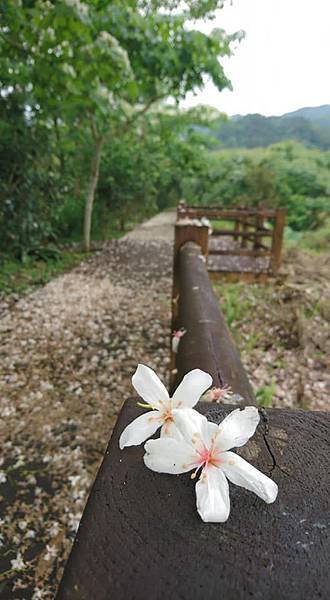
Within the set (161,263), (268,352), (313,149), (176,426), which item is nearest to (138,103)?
(161,263)

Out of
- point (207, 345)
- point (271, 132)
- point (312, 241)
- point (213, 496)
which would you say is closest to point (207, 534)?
point (213, 496)

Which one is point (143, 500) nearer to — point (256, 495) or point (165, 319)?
point (256, 495)

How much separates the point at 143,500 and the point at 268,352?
10.3 ft

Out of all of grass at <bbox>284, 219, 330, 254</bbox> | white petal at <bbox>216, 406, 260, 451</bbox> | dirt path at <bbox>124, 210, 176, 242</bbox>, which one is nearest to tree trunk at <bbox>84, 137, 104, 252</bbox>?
dirt path at <bbox>124, 210, 176, 242</bbox>

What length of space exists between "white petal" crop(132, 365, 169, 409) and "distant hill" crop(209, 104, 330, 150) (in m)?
10.0

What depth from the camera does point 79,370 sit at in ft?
10.7

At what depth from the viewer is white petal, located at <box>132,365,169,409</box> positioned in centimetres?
57

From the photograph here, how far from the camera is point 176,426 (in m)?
0.51

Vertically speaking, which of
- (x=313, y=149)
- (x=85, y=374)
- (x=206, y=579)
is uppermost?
(x=313, y=149)

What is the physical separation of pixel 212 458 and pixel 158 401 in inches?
4.8

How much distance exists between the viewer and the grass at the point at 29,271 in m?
5.29

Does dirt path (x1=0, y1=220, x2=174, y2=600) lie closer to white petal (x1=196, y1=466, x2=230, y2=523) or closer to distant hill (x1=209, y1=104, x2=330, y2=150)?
white petal (x1=196, y1=466, x2=230, y2=523)

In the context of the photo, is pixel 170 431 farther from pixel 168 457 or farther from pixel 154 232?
pixel 154 232

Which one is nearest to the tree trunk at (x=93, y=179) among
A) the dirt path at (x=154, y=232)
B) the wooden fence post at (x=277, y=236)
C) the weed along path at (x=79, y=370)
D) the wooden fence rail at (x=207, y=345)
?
the weed along path at (x=79, y=370)
